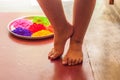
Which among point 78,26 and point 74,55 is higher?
point 78,26

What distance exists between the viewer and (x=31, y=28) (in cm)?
172

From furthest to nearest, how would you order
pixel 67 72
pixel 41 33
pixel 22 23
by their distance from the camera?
pixel 22 23
pixel 41 33
pixel 67 72

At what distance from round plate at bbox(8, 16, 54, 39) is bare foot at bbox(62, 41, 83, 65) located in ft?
0.93

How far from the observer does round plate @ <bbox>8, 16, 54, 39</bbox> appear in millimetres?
1654

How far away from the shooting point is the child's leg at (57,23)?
1.32 metres

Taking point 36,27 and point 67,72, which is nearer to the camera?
point 67,72

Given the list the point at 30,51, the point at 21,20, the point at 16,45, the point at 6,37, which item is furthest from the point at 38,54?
the point at 21,20

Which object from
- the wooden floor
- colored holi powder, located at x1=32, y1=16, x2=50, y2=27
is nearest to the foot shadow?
the wooden floor

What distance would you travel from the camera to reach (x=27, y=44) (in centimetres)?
159

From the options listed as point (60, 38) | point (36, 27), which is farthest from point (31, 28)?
point (60, 38)

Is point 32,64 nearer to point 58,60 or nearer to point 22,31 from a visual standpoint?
point 58,60

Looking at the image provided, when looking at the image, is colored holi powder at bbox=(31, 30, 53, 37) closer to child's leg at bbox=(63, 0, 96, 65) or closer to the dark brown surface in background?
the dark brown surface in background

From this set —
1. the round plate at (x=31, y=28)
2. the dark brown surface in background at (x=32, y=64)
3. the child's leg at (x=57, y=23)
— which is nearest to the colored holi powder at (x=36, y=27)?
the round plate at (x=31, y=28)

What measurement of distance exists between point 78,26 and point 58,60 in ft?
0.70
